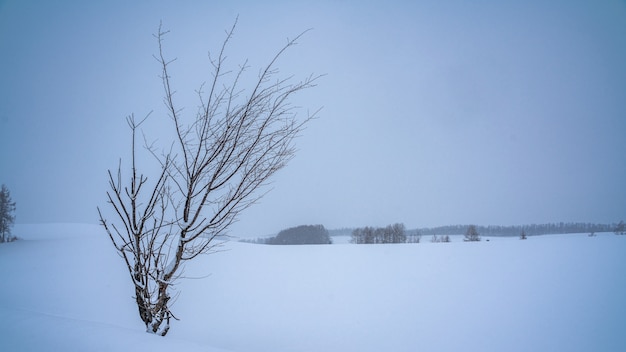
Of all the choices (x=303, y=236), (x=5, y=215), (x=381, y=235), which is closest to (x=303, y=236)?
(x=303, y=236)

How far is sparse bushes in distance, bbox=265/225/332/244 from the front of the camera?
42159 millimetres

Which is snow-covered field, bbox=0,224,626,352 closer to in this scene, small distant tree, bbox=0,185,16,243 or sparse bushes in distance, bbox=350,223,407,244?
small distant tree, bbox=0,185,16,243

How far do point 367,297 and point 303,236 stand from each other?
116 ft

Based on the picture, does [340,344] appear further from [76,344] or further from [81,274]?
[81,274]

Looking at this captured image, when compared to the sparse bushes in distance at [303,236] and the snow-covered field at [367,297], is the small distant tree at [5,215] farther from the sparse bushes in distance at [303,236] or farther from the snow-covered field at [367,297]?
the sparse bushes in distance at [303,236]

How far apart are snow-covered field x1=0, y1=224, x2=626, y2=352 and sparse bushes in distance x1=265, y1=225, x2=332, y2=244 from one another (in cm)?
2878

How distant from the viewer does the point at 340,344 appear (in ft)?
23.6

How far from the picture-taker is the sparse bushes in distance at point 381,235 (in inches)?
1780

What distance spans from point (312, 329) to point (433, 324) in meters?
3.73

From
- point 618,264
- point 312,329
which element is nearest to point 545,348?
point 312,329

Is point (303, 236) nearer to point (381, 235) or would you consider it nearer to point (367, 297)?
point (381, 235)

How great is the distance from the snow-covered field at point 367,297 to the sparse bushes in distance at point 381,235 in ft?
105

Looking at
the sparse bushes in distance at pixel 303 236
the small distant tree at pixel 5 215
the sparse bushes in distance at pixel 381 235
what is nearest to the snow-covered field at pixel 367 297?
the small distant tree at pixel 5 215

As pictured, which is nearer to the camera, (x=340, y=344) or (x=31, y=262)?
(x=340, y=344)
